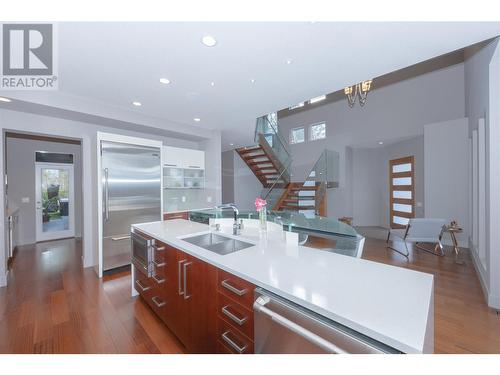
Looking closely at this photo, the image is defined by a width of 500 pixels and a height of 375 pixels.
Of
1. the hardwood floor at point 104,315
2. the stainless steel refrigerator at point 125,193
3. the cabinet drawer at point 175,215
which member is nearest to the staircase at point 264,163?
the cabinet drawer at point 175,215

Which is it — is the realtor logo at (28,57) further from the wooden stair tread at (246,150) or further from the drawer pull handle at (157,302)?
the wooden stair tread at (246,150)

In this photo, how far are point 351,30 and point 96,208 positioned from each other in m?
4.02

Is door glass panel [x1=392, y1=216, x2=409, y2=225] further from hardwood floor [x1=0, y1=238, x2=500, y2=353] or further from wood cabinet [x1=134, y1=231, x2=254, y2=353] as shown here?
wood cabinet [x1=134, y1=231, x2=254, y2=353]

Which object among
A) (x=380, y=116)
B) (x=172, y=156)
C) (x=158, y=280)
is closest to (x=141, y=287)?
(x=158, y=280)

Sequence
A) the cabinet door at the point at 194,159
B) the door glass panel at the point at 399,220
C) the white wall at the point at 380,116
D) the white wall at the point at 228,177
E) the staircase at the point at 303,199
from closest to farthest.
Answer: the cabinet door at the point at 194,159
the white wall at the point at 380,116
the staircase at the point at 303,199
the door glass panel at the point at 399,220
the white wall at the point at 228,177

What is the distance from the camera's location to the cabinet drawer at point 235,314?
1125mm

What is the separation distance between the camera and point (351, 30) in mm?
1797

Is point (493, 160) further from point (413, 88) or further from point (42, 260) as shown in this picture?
point (42, 260)

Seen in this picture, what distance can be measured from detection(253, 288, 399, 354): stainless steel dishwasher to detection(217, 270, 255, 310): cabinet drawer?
0.25ft

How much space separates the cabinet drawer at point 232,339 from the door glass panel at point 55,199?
6.19 metres

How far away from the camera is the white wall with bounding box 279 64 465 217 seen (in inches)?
205

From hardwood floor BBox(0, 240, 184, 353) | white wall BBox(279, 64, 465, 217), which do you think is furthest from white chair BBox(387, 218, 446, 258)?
hardwood floor BBox(0, 240, 184, 353)

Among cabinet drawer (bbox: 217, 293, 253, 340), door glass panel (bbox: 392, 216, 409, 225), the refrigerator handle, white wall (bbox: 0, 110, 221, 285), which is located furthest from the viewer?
door glass panel (bbox: 392, 216, 409, 225)

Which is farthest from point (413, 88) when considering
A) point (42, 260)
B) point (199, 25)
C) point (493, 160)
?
point (42, 260)
